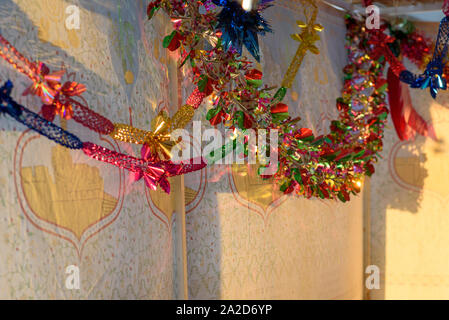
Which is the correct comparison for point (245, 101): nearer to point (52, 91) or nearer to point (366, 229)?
point (52, 91)

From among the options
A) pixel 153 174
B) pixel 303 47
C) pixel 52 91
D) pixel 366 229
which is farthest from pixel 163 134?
pixel 366 229

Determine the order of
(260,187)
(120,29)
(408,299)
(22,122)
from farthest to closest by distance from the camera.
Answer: (408,299) < (260,187) < (120,29) < (22,122)

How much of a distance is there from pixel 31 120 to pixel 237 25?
0.46 meters

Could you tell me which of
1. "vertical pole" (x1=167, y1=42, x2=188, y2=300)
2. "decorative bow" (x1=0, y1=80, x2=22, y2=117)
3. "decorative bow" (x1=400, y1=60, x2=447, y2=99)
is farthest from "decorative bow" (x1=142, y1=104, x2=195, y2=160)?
"decorative bow" (x1=400, y1=60, x2=447, y2=99)

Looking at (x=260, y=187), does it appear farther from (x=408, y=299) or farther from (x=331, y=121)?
(x=408, y=299)

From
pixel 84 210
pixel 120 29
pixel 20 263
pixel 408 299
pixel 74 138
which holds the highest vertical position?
pixel 120 29

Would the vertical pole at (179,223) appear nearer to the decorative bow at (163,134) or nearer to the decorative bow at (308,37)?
the decorative bow at (163,134)

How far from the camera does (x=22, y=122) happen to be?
2.76ft

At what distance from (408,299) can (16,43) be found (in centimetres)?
190

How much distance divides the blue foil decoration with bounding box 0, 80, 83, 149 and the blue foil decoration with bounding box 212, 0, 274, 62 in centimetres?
38

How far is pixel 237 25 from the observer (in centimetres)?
101

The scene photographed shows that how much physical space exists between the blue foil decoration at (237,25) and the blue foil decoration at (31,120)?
38 centimetres

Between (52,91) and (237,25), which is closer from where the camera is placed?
(52,91)

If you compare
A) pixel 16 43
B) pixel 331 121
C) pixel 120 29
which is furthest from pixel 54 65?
pixel 331 121
